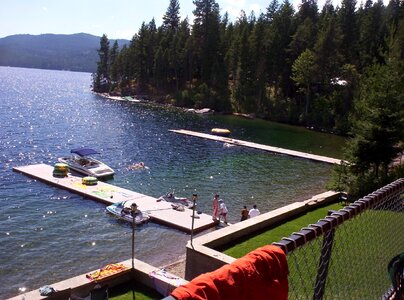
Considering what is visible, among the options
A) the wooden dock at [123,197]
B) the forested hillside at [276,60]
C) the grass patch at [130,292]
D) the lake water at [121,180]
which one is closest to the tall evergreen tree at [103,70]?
the forested hillside at [276,60]

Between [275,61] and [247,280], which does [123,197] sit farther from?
[275,61]

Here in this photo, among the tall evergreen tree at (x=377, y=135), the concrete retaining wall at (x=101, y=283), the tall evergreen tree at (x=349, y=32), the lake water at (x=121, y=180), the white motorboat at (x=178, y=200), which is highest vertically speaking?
the tall evergreen tree at (x=349, y=32)

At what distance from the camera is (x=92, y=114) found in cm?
8062

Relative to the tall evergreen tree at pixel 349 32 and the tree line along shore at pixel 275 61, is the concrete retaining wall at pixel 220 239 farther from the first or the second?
the tall evergreen tree at pixel 349 32

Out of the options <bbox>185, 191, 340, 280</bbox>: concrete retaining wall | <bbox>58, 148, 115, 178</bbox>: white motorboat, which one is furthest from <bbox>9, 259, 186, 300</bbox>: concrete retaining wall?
<bbox>58, 148, 115, 178</bbox>: white motorboat

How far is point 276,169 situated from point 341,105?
3852 centimetres

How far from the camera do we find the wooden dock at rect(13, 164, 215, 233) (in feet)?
80.2

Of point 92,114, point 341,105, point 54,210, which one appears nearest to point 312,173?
point 54,210

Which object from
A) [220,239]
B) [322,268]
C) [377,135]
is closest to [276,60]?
[377,135]

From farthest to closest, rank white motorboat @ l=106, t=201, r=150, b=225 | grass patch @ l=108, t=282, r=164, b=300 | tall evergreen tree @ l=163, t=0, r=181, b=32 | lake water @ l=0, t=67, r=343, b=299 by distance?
tall evergreen tree @ l=163, t=0, r=181, b=32 → white motorboat @ l=106, t=201, r=150, b=225 → lake water @ l=0, t=67, r=343, b=299 → grass patch @ l=108, t=282, r=164, b=300

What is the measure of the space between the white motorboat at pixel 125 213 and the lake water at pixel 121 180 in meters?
0.51

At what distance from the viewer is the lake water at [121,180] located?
20.1m

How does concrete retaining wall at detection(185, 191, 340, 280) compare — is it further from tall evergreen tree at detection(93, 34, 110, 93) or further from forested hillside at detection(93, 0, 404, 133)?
tall evergreen tree at detection(93, 34, 110, 93)

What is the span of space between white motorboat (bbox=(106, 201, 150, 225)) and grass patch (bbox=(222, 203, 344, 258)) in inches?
312
